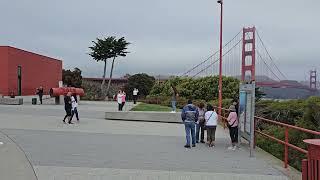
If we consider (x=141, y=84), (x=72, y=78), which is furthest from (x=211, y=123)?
(x=72, y=78)

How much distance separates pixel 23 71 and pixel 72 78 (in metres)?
28.8

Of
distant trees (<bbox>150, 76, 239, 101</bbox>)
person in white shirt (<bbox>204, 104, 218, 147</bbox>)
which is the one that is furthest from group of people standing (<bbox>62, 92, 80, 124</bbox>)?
distant trees (<bbox>150, 76, 239, 101</bbox>)

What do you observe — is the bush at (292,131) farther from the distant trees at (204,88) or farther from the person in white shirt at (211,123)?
the distant trees at (204,88)

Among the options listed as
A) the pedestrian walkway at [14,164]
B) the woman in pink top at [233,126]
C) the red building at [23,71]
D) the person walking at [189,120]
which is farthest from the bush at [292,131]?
the red building at [23,71]

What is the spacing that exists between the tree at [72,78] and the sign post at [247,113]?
224 feet

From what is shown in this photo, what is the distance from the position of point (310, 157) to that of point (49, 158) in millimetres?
7001

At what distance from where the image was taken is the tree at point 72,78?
8175cm

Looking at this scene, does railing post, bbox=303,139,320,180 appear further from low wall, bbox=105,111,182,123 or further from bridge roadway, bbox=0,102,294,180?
low wall, bbox=105,111,182,123

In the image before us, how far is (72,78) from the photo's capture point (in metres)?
83.4

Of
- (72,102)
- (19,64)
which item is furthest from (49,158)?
(19,64)

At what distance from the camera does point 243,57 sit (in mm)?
30328

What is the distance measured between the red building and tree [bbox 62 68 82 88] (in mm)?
12445

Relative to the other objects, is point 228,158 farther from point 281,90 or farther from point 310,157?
point 281,90

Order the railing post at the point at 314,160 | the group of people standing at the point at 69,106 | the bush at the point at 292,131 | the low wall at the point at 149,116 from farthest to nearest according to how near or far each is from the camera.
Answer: the low wall at the point at 149,116 → the group of people standing at the point at 69,106 → the bush at the point at 292,131 → the railing post at the point at 314,160
